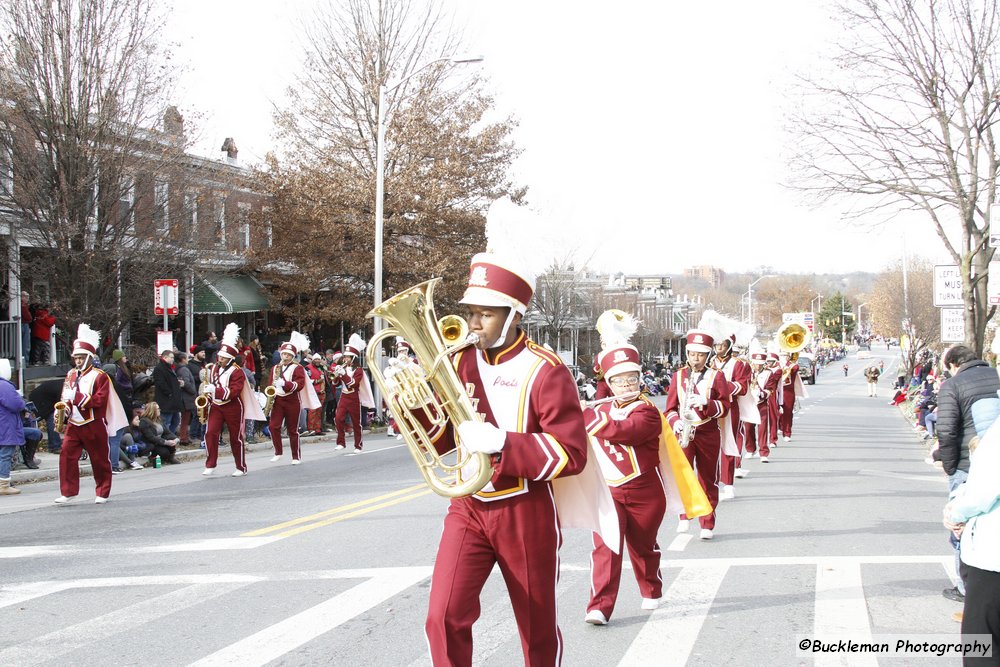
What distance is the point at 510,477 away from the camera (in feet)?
13.3

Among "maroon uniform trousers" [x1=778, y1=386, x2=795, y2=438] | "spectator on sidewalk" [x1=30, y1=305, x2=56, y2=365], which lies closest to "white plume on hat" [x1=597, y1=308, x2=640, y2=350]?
"maroon uniform trousers" [x1=778, y1=386, x2=795, y2=438]

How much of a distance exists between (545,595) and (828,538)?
598cm

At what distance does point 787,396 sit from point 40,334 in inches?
638

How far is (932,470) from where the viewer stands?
1583cm

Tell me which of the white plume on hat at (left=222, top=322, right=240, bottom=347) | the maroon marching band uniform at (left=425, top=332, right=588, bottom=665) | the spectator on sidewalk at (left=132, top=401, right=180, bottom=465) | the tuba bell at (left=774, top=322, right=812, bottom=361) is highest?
the white plume on hat at (left=222, top=322, right=240, bottom=347)

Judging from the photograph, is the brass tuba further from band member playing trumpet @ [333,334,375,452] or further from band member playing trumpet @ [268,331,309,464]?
band member playing trumpet @ [333,334,375,452]

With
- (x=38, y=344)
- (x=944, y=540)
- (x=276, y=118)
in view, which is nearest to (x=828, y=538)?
(x=944, y=540)

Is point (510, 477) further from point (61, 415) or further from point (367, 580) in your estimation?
point (61, 415)

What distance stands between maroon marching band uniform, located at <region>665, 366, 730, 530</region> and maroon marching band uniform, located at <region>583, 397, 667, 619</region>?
2410 mm

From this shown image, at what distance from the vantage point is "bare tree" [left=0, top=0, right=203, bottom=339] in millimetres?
17739

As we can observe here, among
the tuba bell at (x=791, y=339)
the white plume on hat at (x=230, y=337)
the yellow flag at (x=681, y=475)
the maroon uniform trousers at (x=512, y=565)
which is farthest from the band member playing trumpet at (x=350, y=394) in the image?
the maroon uniform trousers at (x=512, y=565)

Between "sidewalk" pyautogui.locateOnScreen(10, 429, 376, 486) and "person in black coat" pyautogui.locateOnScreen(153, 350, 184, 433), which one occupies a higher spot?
"person in black coat" pyautogui.locateOnScreen(153, 350, 184, 433)

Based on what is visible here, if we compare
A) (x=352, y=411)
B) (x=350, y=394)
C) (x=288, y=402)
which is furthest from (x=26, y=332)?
(x=288, y=402)

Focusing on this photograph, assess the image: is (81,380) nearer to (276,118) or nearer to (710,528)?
(710,528)
